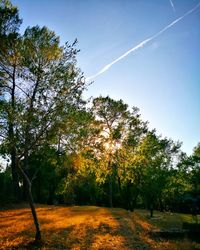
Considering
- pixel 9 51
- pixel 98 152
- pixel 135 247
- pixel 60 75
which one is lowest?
pixel 135 247

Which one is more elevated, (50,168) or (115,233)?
(50,168)

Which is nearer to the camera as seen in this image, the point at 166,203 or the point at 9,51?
the point at 9,51

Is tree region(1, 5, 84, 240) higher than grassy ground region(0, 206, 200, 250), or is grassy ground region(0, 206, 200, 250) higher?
tree region(1, 5, 84, 240)

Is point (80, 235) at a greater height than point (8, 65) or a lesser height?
lesser

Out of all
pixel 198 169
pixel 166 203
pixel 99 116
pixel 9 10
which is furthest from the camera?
pixel 166 203

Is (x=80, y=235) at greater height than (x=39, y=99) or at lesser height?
lesser

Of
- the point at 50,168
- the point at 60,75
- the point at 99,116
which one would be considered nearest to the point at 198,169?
the point at 99,116

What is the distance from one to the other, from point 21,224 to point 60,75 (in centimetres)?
1268

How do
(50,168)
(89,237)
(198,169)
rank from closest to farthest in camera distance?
1. (89,237)
2. (198,169)
3. (50,168)

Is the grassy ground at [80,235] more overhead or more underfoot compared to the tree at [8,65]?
more underfoot

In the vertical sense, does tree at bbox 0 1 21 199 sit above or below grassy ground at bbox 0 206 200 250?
above

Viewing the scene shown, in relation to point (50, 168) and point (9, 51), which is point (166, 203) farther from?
point (9, 51)

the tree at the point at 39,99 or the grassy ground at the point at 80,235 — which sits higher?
the tree at the point at 39,99

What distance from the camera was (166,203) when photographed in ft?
287
